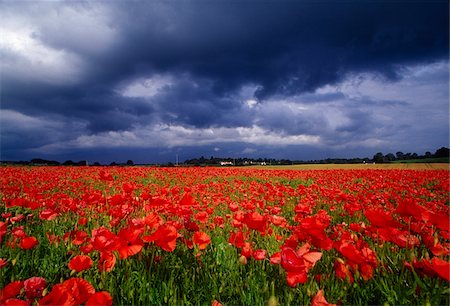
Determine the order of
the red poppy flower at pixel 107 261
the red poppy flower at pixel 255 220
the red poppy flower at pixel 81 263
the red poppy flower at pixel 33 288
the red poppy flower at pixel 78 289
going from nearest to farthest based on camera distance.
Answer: the red poppy flower at pixel 78 289
the red poppy flower at pixel 33 288
the red poppy flower at pixel 81 263
the red poppy flower at pixel 107 261
the red poppy flower at pixel 255 220

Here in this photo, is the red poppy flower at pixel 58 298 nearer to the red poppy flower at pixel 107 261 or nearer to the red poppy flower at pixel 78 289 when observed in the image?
the red poppy flower at pixel 78 289

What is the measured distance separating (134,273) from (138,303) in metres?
0.40

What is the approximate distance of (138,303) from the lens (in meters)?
2.31

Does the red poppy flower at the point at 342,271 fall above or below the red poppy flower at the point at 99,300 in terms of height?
below

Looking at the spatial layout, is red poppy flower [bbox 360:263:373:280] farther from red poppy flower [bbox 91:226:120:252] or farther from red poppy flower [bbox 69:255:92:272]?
red poppy flower [bbox 69:255:92:272]

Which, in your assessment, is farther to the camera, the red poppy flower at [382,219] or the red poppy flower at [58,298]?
the red poppy flower at [382,219]

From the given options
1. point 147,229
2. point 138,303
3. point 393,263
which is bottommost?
point 138,303

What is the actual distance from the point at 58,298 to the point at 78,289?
18 centimetres

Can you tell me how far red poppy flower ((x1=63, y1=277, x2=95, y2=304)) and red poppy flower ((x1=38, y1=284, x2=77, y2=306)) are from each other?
59 millimetres

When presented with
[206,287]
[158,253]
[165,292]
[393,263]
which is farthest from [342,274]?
[158,253]

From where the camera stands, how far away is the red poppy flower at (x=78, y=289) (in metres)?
1.39

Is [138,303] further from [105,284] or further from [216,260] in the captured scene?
[216,260]

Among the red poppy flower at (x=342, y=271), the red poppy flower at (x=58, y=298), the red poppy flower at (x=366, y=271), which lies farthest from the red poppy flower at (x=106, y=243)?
the red poppy flower at (x=366, y=271)

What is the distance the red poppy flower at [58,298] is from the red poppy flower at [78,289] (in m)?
0.06
